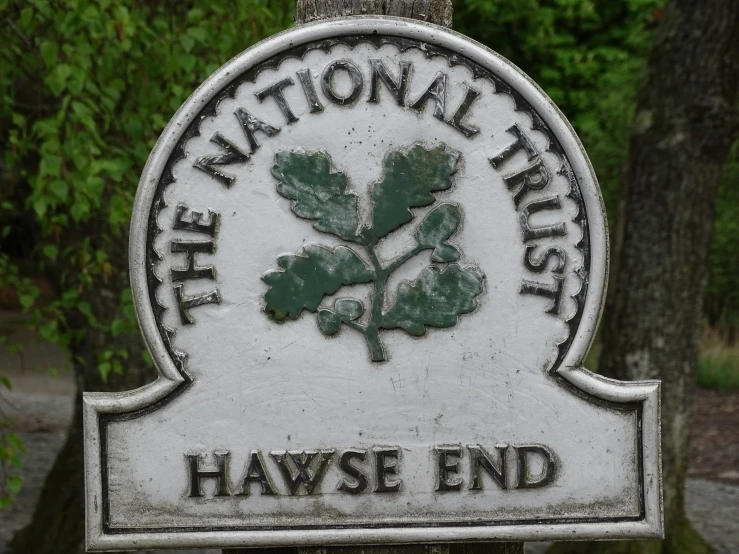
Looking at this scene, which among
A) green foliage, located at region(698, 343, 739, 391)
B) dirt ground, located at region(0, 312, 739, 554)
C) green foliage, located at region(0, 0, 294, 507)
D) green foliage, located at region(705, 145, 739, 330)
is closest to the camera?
green foliage, located at region(0, 0, 294, 507)

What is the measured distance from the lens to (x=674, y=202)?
15.5 ft

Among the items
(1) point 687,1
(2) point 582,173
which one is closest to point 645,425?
(2) point 582,173

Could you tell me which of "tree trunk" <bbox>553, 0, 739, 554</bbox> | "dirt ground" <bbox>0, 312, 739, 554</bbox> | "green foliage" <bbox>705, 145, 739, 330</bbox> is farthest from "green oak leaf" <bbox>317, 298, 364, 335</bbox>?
"green foliage" <bbox>705, 145, 739, 330</bbox>

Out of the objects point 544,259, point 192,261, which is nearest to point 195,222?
point 192,261

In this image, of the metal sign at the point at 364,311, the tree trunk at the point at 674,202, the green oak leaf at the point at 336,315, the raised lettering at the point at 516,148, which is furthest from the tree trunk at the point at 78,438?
the raised lettering at the point at 516,148

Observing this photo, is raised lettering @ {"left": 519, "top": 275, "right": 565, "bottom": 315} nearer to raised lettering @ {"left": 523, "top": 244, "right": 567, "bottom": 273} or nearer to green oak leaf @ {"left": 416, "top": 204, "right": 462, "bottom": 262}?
raised lettering @ {"left": 523, "top": 244, "right": 567, "bottom": 273}

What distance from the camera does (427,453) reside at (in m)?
1.92

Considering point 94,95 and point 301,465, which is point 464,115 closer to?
point 301,465

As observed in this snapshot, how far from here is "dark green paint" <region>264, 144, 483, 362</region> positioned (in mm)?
1891

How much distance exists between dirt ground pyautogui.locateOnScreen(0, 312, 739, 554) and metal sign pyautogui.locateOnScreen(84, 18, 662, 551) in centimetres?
255

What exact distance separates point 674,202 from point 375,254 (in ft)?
10.4

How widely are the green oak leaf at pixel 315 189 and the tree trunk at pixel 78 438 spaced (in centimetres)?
283

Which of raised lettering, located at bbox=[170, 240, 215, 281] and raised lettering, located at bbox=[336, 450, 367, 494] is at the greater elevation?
raised lettering, located at bbox=[170, 240, 215, 281]

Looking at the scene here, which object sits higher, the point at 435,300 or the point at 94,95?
the point at 94,95
